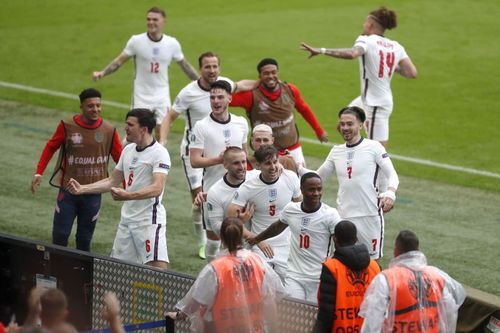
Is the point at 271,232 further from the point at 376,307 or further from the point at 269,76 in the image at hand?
the point at 269,76

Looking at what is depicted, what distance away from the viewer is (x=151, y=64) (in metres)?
17.6

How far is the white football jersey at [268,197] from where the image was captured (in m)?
11.3

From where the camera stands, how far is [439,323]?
8.70 meters

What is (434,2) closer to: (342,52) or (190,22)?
(190,22)

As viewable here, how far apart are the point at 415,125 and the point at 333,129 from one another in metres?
1.41

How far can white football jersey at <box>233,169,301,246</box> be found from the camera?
1129cm

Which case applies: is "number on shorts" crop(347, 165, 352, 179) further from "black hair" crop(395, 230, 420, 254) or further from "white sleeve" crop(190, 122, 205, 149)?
"black hair" crop(395, 230, 420, 254)

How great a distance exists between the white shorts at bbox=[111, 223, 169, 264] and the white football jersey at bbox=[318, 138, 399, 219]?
1.73m

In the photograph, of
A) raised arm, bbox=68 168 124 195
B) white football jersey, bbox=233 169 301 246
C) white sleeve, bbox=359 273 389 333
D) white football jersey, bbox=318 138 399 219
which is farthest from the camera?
raised arm, bbox=68 168 124 195

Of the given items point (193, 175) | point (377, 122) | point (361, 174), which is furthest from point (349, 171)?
point (377, 122)

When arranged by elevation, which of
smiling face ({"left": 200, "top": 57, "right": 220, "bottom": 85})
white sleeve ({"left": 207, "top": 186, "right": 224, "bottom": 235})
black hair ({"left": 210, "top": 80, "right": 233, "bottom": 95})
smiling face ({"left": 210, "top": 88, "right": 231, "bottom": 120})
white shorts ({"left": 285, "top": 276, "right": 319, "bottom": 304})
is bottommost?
white shorts ({"left": 285, "top": 276, "right": 319, "bottom": 304})

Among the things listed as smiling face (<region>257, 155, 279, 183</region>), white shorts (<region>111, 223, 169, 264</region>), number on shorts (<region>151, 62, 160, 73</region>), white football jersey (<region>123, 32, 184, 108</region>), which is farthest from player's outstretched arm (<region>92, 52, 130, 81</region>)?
smiling face (<region>257, 155, 279, 183</region>)

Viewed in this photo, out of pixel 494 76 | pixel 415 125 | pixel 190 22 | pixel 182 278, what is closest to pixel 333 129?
pixel 415 125

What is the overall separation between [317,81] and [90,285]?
14.2m
